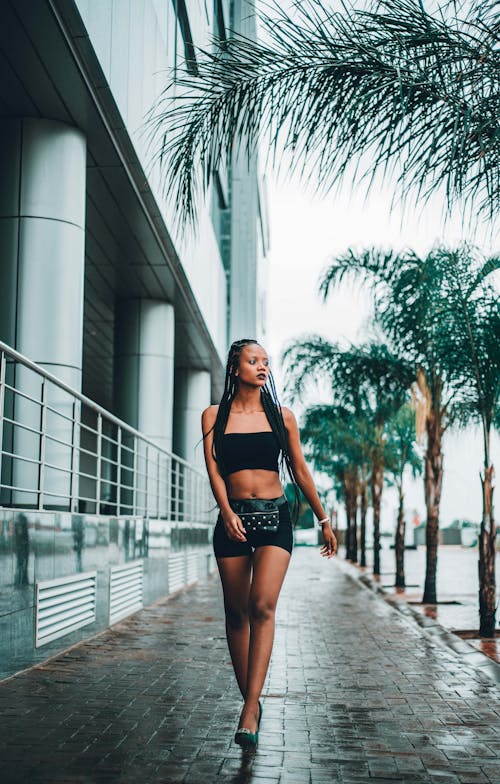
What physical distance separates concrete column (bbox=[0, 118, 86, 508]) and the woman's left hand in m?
5.46

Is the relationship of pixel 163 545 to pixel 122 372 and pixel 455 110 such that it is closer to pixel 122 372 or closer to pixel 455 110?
pixel 122 372

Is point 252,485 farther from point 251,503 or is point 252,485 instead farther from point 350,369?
point 350,369

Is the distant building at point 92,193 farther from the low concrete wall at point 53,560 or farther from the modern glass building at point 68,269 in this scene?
the low concrete wall at point 53,560

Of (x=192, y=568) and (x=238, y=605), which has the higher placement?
(x=238, y=605)

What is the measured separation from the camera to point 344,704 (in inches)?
231

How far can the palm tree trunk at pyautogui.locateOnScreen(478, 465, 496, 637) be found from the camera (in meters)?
10.6

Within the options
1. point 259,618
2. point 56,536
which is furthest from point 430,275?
point 259,618

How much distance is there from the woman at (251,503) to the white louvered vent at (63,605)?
2.50 meters

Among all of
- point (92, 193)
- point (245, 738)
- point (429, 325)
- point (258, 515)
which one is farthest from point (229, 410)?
point (92, 193)

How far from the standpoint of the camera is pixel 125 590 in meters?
11.0

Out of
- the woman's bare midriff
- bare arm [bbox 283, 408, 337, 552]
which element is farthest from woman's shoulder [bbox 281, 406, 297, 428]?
the woman's bare midriff

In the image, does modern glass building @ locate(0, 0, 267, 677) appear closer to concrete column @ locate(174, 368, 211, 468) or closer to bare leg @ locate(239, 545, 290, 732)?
bare leg @ locate(239, 545, 290, 732)

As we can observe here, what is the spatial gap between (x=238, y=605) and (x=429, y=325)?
8.77 meters

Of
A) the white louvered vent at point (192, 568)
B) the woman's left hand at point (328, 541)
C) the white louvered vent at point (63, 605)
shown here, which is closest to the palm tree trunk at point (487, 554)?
the white louvered vent at point (63, 605)
